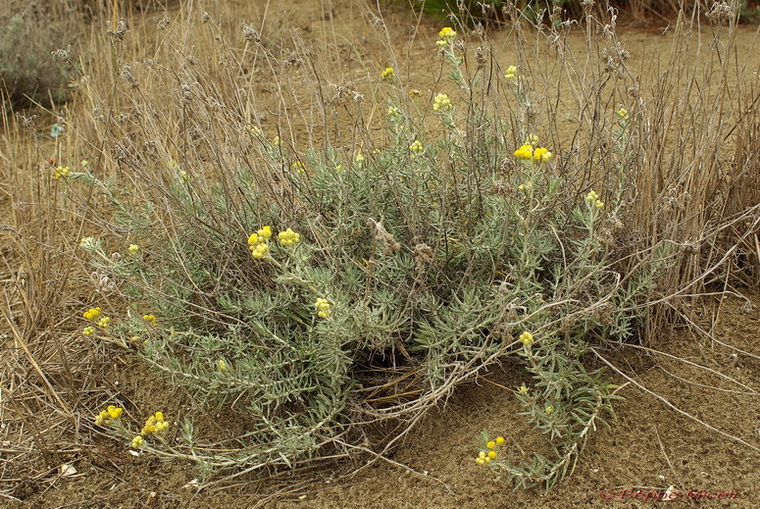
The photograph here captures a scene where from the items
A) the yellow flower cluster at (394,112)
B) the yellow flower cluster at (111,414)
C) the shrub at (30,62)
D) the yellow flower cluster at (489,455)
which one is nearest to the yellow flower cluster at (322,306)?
the yellow flower cluster at (489,455)

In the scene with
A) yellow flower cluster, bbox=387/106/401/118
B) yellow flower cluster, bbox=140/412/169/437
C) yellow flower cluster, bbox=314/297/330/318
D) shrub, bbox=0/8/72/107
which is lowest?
yellow flower cluster, bbox=140/412/169/437

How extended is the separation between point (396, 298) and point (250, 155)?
0.98m

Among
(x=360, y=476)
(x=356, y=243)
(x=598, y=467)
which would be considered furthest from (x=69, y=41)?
(x=598, y=467)

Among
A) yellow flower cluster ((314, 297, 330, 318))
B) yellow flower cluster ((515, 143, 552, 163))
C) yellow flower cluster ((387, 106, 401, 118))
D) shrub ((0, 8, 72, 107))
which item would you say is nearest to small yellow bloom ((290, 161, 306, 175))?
yellow flower cluster ((387, 106, 401, 118))

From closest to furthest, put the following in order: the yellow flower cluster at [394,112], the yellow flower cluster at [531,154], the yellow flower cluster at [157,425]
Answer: the yellow flower cluster at [531,154] → the yellow flower cluster at [157,425] → the yellow flower cluster at [394,112]

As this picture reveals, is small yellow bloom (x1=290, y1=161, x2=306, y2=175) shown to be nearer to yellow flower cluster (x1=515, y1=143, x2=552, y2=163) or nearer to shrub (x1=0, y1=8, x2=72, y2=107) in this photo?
yellow flower cluster (x1=515, y1=143, x2=552, y2=163)

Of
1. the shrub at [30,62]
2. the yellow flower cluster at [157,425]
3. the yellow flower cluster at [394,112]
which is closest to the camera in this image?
the yellow flower cluster at [157,425]

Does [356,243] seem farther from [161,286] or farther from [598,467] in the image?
[598,467]

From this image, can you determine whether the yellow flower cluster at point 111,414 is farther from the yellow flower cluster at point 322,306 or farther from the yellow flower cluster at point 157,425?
the yellow flower cluster at point 322,306

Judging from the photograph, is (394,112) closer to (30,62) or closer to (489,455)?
(489,455)

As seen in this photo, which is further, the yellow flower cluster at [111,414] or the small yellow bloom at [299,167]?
the small yellow bloom at [299,167]

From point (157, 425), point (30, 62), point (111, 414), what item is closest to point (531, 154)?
point (157, 425)

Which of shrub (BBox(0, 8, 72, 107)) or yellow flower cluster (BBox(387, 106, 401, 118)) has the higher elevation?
yellow flower cluster (BBox(387, 106, 401, 118))

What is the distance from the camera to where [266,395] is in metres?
2.35
